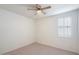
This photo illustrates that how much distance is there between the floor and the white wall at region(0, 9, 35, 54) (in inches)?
3.1

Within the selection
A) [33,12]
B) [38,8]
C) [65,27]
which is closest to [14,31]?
[33,12]

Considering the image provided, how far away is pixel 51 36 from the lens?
164 cm

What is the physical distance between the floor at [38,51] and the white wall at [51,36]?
0.25 feet

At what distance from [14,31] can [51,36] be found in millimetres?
694

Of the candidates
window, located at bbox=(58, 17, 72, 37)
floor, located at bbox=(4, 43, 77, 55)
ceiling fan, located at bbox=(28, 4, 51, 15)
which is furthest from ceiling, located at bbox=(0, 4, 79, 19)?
floor, located at bbox=(4, 43, 77, 55)

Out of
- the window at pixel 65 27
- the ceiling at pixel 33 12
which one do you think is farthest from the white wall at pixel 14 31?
the window at pixel 65 27

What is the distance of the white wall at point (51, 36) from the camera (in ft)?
5.10

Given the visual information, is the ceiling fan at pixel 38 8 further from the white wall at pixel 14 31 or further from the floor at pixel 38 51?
the floor at pixel 38 51

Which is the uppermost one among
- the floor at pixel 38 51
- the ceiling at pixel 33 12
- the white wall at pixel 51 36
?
the ceiling at pixel 33 12

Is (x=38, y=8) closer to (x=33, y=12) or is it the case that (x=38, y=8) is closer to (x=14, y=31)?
(x=33, y=12)

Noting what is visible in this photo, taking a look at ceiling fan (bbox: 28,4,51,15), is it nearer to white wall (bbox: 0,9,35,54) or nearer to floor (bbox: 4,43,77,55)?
white wall (bbox: 0,9,35,54)

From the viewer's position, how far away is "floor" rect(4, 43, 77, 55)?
59.9 inches
